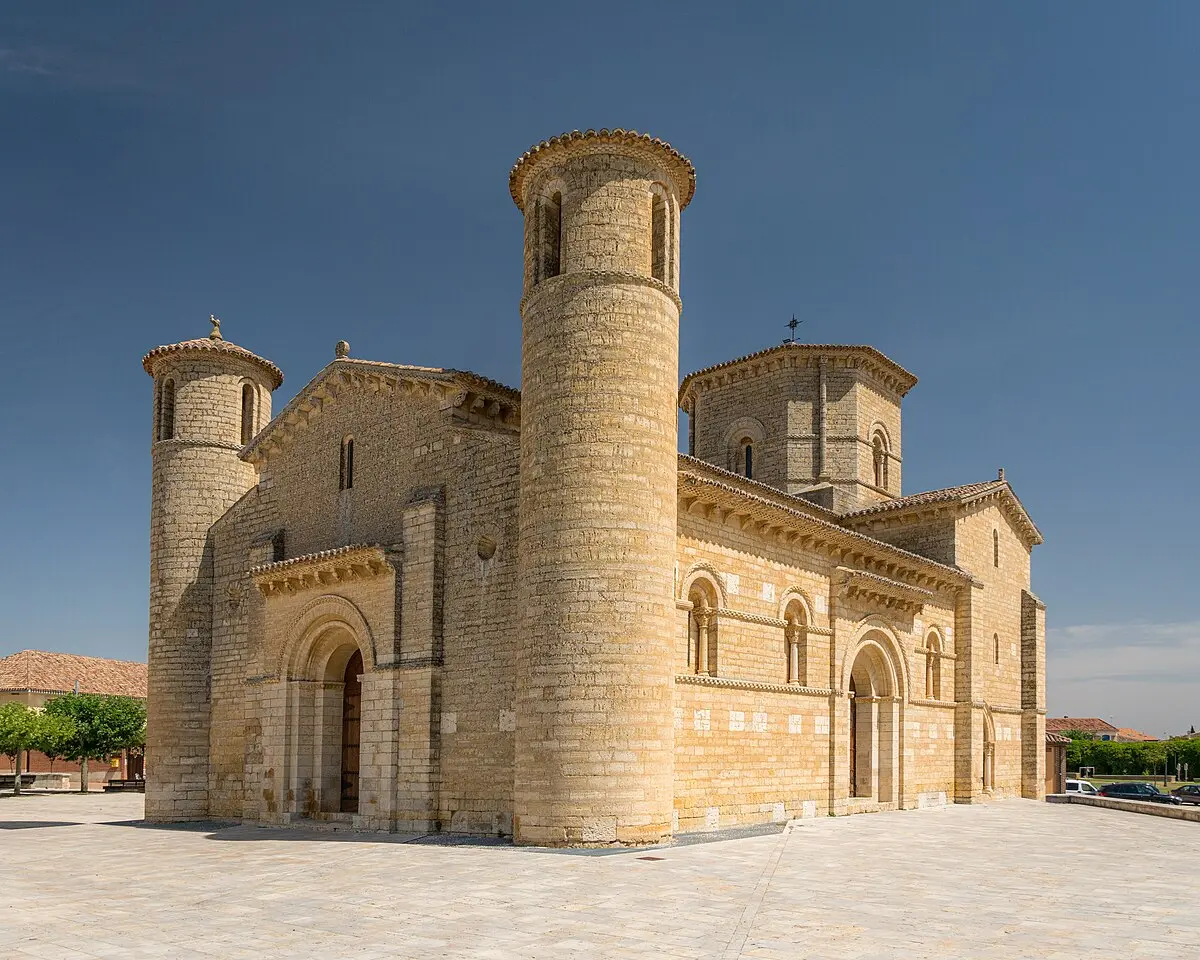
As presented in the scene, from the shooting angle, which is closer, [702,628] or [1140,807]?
[702,628]

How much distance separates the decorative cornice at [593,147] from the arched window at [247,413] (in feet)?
33.8

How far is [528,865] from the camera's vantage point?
1402cm

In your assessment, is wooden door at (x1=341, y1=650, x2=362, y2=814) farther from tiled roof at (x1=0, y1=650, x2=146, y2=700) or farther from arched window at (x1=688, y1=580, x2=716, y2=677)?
tiled roof at (x1=0, y1=650, x2=146, y2=700)

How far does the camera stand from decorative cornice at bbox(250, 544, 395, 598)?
65.3ft

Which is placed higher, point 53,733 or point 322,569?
point 322,569

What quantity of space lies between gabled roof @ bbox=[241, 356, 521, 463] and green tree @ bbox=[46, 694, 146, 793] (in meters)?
24.8

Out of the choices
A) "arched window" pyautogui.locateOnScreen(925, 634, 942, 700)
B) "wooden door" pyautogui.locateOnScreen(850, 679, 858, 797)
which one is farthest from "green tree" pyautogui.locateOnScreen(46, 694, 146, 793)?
"arched window" pyautogui.locateOnScreen(925, 634, 942, 700)

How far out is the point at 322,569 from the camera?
824 inches

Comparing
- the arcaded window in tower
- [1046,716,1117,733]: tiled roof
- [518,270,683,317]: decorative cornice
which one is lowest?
[1046,716,1117,733]: tiled roof

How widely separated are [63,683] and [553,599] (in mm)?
48062

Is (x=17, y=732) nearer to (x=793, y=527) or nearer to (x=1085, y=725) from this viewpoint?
(x=793, y=527)

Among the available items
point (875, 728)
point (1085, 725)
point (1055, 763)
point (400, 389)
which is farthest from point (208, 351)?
point (1085, 725)

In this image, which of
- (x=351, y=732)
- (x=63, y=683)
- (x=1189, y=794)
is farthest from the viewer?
(x=63, y=683)

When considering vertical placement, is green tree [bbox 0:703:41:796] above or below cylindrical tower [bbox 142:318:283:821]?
below
